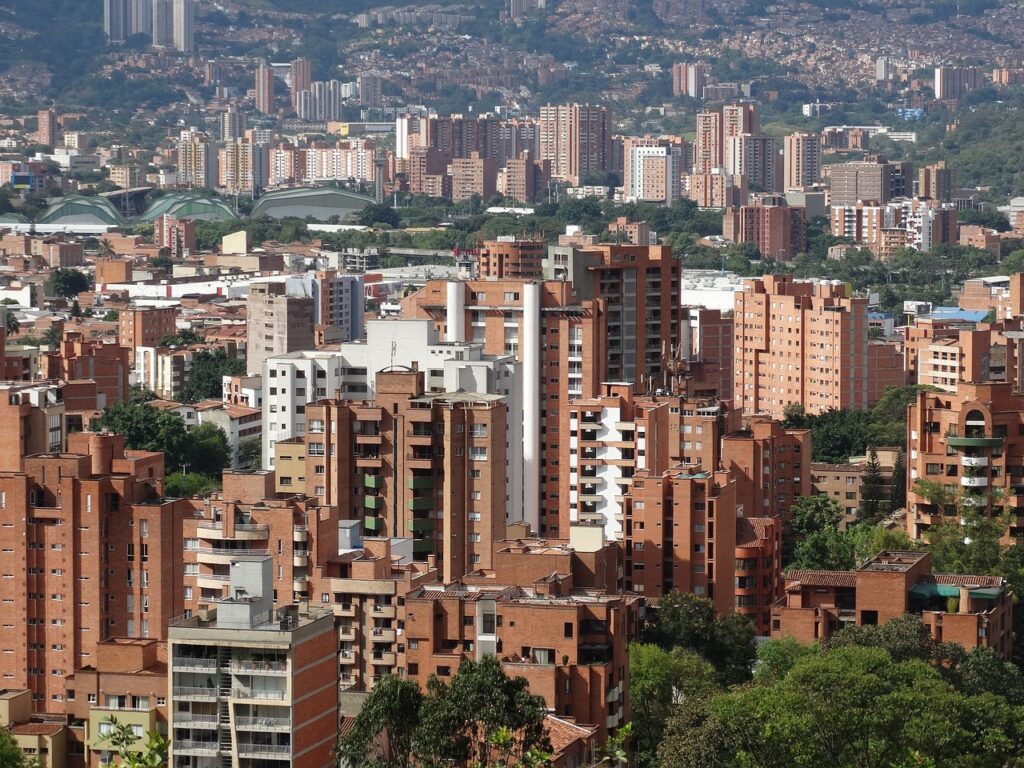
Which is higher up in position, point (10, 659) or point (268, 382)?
point (268, 382)

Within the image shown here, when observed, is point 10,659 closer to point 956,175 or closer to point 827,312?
point 827,312

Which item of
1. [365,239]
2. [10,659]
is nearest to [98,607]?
[10,659]

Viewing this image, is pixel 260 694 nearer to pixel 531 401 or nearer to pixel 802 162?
pixel 531 401

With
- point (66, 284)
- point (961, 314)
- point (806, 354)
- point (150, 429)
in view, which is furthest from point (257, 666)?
point (66, 284)

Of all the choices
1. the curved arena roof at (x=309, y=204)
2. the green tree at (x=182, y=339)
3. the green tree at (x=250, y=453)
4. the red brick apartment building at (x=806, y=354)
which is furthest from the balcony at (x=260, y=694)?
the curved arena roof at (x=309, y=204)

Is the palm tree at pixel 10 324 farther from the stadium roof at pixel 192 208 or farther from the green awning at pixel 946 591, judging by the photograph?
the stadium roof at pixel 192 208

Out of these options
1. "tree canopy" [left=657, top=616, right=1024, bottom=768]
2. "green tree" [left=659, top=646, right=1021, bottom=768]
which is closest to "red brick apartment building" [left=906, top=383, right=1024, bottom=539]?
"tree canopy" [left=657, top=616, right=1024, bottom=768]
